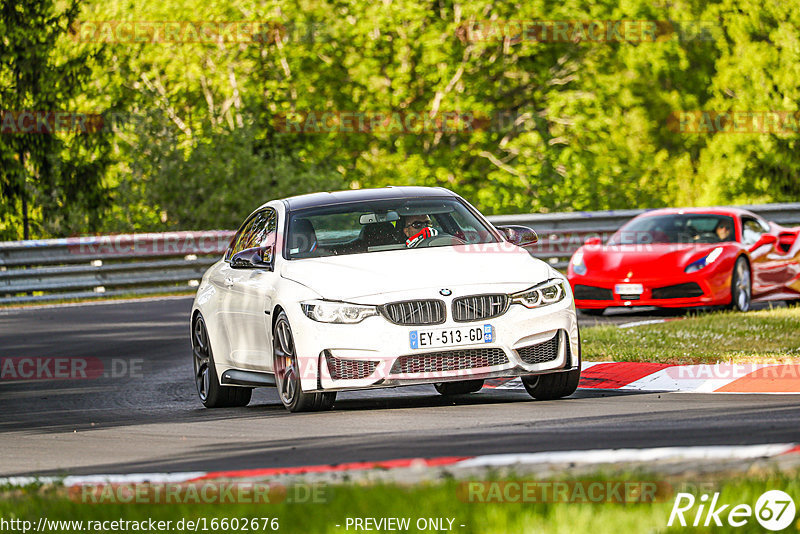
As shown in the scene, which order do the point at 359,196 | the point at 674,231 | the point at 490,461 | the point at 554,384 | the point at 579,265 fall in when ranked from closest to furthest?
the point at 490,461, the point at 554,384, the point at 359,196, the point at 579,265, the point at 674,231

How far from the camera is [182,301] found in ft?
74.8

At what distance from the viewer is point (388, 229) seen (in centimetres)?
1056

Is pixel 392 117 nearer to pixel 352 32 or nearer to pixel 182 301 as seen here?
pixel 352 32

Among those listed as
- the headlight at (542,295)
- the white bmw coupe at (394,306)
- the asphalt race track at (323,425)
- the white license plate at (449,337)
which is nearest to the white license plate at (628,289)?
the asphalt race track at (323,425)

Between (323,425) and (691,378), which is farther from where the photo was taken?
(691,378)

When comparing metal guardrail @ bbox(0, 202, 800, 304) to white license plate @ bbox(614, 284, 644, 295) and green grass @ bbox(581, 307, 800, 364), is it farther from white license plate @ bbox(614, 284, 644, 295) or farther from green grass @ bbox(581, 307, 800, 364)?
green grass @ bbox(581, 307, 800, 364)

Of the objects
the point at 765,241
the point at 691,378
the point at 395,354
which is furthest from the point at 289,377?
the point at 765,241

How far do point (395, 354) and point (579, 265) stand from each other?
30.8ft

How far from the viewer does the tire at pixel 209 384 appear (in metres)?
11.3

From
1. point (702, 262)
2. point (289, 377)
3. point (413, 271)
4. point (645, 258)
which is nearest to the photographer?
point (413, 271)

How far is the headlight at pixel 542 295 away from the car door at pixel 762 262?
28.9 feet

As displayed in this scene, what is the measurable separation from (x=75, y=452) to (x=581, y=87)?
34.7 m

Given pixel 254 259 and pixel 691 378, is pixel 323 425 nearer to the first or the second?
pixel 254 259

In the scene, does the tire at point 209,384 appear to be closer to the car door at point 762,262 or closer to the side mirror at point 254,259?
the side mirror at point 254,259
